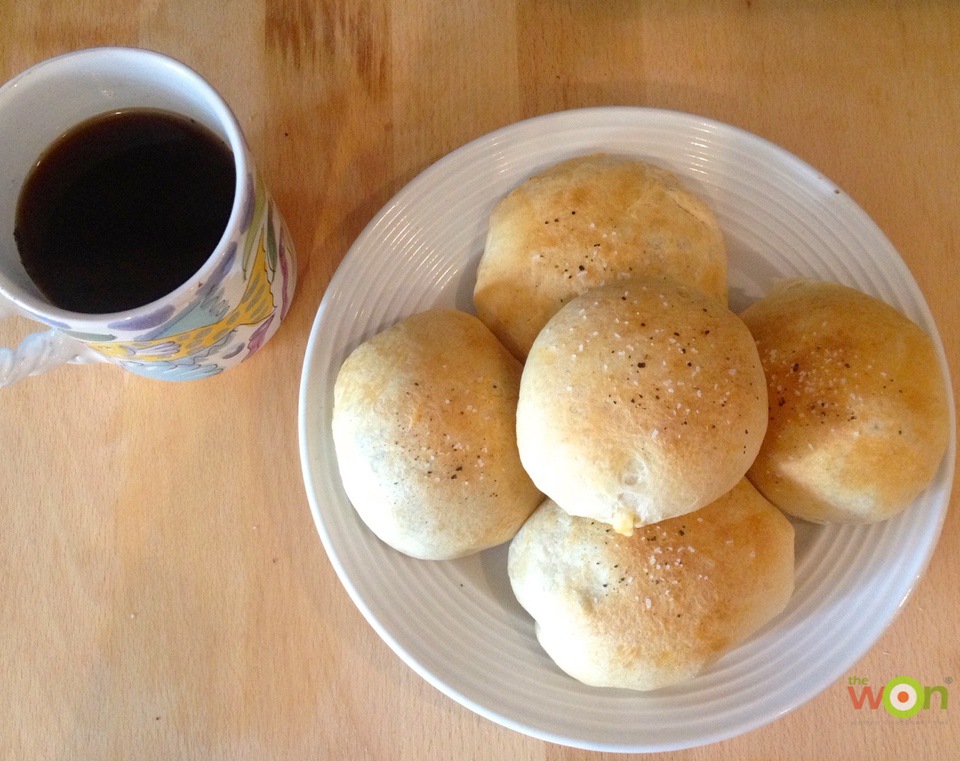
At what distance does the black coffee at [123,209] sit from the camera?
647 millimetres

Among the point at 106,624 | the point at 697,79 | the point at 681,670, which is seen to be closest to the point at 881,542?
the point at 681,670

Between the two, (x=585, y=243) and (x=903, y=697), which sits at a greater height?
(x=585, y=243)

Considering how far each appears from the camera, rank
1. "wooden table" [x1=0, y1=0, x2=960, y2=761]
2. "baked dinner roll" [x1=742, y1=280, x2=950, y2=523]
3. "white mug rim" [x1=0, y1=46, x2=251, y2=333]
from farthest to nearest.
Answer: "wooden table" [x1=0, y1=0, x2=960, y2=761], "baked dinner roll" [x1=742, y1=280, x2=950, y2=523], "white mug rim" [x1=0, y1=46, x2=251, y2=333]

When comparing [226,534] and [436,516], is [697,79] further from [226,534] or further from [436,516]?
[226,534]

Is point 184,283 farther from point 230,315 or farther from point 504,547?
point 504,547

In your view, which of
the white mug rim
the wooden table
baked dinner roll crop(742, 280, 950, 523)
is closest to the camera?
the white mug rim

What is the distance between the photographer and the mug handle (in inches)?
24.0

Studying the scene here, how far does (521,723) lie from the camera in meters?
0.70

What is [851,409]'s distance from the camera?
65cm

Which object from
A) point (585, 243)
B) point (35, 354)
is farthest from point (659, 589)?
point (35, 354)

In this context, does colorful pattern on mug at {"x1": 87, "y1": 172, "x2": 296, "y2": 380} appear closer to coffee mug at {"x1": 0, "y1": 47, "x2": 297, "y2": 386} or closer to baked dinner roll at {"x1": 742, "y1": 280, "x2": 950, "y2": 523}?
coffee mug at {"x1": 0, "y1": 47, "x2": 297, "y2": 386}

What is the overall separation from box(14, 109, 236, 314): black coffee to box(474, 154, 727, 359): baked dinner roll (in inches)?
Result: 10.6

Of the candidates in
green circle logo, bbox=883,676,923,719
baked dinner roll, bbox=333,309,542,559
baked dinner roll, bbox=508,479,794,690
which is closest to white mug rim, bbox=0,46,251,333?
baked dinner roll, bbox=333,309,542,559

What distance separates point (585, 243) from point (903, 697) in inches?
23.9
